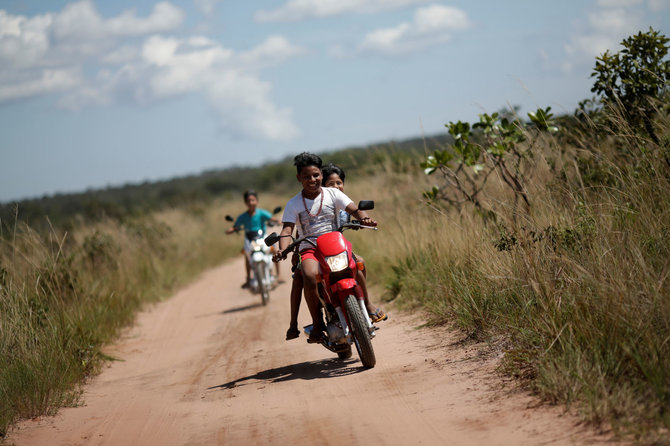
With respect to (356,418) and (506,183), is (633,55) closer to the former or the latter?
(506,183)

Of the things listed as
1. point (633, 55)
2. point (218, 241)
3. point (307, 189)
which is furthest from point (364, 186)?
point (307, 189)

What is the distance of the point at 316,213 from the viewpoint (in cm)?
678

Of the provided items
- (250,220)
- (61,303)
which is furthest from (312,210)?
(250,220)

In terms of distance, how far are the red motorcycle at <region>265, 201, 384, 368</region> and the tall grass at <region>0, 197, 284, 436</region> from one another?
8.56ft

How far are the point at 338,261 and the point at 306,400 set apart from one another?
127 cm

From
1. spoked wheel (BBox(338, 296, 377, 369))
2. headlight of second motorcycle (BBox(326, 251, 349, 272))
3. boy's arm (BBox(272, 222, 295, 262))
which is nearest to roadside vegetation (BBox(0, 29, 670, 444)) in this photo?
spoked wheel (BBox(338, 296, 377, 369))

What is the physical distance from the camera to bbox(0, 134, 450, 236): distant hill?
37.0ft

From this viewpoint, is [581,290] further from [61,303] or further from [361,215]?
[61,303]

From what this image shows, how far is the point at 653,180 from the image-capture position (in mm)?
6531

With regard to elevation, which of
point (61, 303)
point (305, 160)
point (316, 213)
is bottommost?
point (61, 303)

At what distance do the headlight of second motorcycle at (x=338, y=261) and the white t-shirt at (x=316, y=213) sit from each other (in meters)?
0.60

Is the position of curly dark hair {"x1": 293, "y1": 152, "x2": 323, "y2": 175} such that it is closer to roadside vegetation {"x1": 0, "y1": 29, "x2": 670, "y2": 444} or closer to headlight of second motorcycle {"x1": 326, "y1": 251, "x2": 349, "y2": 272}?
headlight of second motorcycle {"x1": 326, "y1": 251, "x2": 349, "y2": 272}

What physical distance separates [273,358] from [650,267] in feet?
13.9

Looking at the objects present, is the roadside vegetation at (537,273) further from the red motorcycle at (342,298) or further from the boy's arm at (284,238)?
the boy's arm at (284,238)
